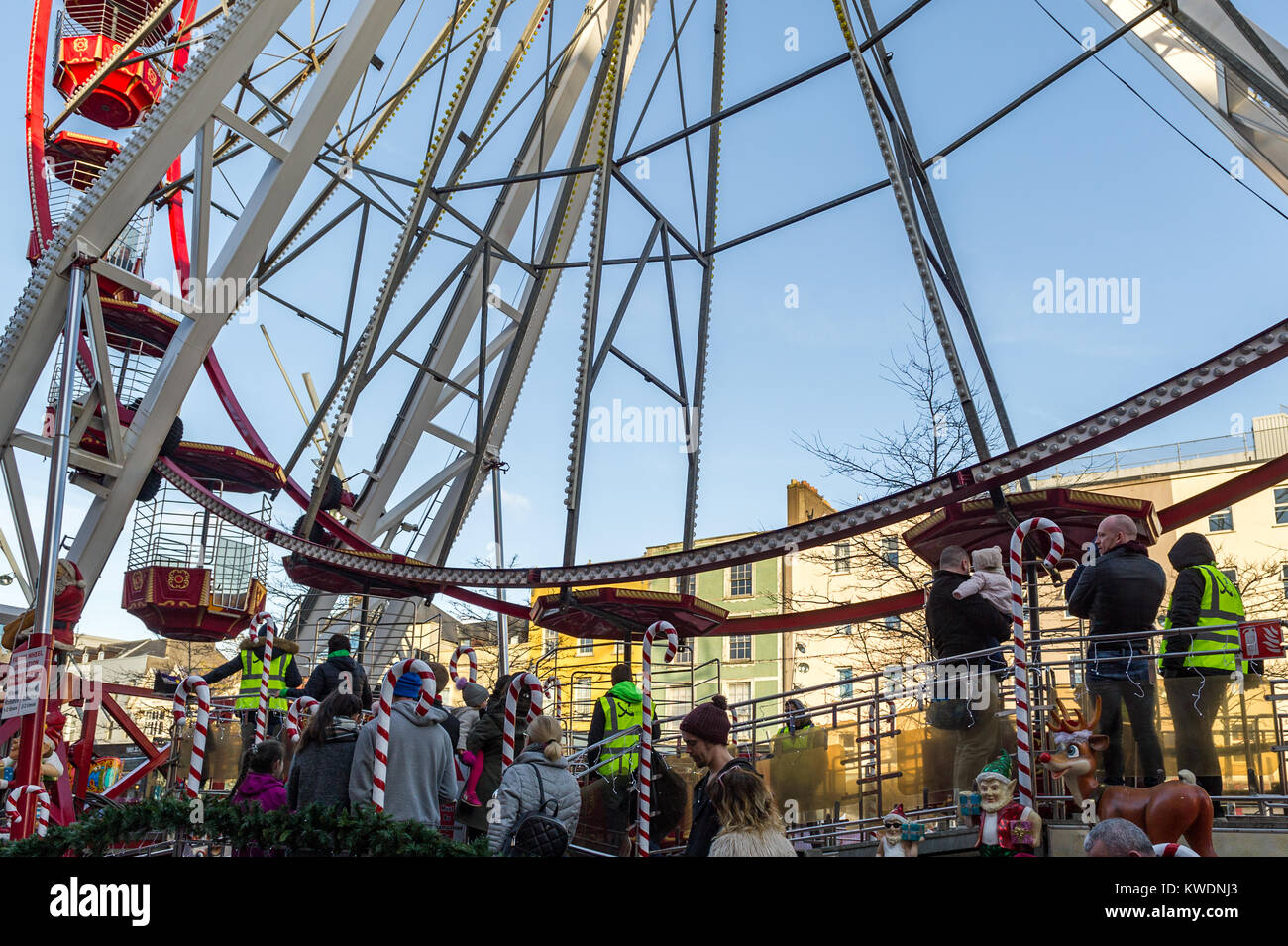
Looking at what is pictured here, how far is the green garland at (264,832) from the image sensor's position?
5.95 metres

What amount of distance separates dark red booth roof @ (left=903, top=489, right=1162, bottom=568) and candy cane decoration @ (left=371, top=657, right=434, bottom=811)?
410 centimetres

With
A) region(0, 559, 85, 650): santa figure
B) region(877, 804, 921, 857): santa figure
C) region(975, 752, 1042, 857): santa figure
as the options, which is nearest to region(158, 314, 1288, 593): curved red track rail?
region(877, 804, 921, 857): santa figure

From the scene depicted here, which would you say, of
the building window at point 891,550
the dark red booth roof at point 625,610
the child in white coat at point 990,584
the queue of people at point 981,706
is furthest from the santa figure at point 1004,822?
the building window at point 891,550

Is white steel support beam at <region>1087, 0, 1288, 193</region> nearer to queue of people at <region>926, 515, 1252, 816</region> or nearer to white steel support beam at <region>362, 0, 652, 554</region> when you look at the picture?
queue of people at <region>926, 515, 1252, 816</region>

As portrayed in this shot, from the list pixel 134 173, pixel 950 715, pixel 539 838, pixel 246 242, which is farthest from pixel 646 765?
pixel 134 173

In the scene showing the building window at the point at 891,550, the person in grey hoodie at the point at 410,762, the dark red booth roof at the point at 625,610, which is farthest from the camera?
the building window at the point at 891,550

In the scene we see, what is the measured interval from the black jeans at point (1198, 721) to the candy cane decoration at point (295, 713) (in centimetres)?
604

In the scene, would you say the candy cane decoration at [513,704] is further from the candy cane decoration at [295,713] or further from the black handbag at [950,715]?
the black handbag at [950,715]

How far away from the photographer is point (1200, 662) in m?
7.28

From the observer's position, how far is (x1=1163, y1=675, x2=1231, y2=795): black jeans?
7.14 m

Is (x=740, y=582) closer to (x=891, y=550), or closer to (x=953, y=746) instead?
(x=891, y=550)
